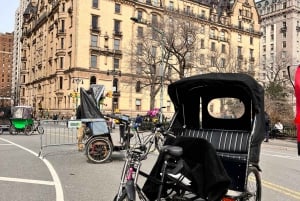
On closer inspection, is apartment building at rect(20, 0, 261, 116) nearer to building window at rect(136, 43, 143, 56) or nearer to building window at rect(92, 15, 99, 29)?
building window at rect(92, 15, 99, 29)

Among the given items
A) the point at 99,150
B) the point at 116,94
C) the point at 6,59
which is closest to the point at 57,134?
the point at 99,150

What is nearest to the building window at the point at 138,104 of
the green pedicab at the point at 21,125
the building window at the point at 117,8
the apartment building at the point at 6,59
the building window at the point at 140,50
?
the building window at the point at 117,8

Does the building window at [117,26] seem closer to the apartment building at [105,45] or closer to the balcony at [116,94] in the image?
the apartment building at [105,45]

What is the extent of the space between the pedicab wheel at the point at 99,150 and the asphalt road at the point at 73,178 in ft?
0.86

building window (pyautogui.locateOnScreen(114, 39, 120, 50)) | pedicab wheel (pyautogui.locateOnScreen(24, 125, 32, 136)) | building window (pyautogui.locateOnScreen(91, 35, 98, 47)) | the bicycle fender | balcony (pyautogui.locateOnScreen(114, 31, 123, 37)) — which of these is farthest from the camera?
building window (pyautogui.locateOnScreen(114, 39, 120, 50))

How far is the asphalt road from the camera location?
7.54 meters

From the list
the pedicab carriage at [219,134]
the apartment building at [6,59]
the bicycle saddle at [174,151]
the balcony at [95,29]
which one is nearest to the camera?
the bicycle saddle at [174,151]

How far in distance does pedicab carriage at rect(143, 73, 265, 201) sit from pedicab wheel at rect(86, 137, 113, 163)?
4.79 meters

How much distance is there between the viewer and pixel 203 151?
17.3 ft

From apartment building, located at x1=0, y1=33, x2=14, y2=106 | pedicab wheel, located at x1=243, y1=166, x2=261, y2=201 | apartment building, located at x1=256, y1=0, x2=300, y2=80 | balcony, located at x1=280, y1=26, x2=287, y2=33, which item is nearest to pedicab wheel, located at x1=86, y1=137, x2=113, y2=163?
pedicab wheel, located at x1=243, y1=166, x2=261, y2=201

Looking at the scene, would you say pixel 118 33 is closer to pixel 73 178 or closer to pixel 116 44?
pixel 116 44

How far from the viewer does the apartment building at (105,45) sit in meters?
65.4

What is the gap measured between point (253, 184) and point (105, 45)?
209 feet

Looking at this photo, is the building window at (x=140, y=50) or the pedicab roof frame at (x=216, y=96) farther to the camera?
the building window at (x=140, y=50)
